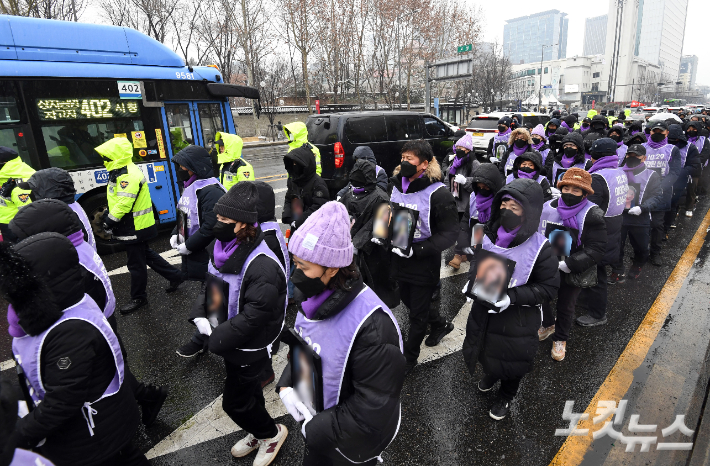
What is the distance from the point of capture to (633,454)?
8.71 ft

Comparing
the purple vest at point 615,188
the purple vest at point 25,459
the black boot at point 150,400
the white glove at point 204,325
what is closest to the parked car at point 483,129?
the purple vest at point 615,188

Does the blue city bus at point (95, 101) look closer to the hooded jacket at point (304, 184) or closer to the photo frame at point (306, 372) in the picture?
the hooded jacket at point (304, 184)

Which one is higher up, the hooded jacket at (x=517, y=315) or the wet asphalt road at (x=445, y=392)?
the hooded jacket at (x=517, y=315)

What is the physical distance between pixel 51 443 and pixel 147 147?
6193mm

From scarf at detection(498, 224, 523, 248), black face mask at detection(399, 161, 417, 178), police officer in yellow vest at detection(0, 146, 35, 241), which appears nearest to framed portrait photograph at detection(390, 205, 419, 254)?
black face mask at detection(399, 161, 417, 178)

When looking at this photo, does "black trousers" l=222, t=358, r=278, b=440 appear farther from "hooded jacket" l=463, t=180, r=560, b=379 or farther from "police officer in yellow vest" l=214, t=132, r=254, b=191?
"police officer in yellow vest" l=214, t=132, r=254, b=191

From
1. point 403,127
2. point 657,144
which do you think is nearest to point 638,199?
point 657,144

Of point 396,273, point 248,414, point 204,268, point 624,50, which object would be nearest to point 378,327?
point 248,414

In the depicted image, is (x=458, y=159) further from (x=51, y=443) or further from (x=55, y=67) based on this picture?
(x=55, y=67)

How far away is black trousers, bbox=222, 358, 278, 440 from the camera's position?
2418 millimetres

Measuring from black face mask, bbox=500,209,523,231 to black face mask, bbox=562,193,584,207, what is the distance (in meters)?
1.12

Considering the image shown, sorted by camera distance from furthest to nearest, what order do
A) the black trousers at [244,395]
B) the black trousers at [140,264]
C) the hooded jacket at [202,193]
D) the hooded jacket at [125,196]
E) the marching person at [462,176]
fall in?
1. the marching person at [462,176]
2. the black trousers at [140,264]
3. the hooded jacket at [125,196]
4. the hooded jacket at [202,193]
5. the black trousers at [244,395]

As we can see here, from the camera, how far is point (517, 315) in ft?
8.80

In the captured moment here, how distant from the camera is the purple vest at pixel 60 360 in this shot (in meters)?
1.74
